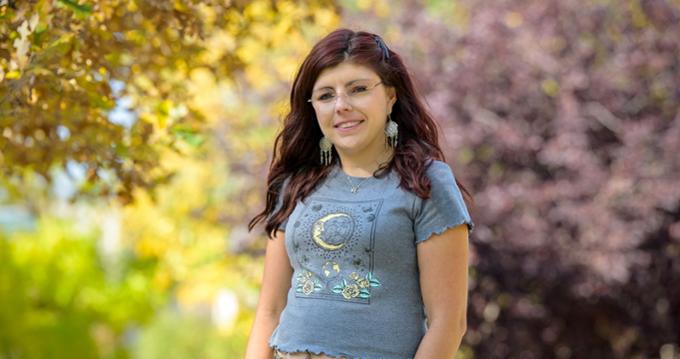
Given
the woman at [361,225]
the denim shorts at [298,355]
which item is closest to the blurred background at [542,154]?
the woman at [361,225]

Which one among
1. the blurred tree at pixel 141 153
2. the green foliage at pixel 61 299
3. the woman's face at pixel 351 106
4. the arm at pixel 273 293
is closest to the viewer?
the woman's face at pixel 351 106

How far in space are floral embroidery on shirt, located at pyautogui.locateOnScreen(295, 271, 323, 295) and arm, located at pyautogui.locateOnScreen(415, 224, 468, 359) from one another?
0.27 meters

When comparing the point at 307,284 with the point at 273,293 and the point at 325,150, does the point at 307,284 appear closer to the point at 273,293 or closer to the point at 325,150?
the point at 273,293

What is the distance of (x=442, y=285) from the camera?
2740mm

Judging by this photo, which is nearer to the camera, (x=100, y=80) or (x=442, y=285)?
(x=442, y=285)

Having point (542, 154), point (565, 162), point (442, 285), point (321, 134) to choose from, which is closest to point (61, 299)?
point (542, 154)

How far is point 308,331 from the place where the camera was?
2.78 meters

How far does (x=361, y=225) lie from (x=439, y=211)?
0.19m

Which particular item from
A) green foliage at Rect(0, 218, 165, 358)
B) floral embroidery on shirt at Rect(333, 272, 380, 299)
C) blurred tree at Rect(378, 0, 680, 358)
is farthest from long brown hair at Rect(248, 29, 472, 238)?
green foliage at Rect(0, 218, 165, 358)

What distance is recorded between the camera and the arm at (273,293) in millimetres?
3012

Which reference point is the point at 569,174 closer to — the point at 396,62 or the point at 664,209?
the point at 664,209

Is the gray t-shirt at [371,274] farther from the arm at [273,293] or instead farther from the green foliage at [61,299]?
the green foliage at [61,299]

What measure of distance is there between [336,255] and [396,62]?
554 millimetres

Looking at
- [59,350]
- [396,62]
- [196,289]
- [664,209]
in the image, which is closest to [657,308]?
[664,209]
